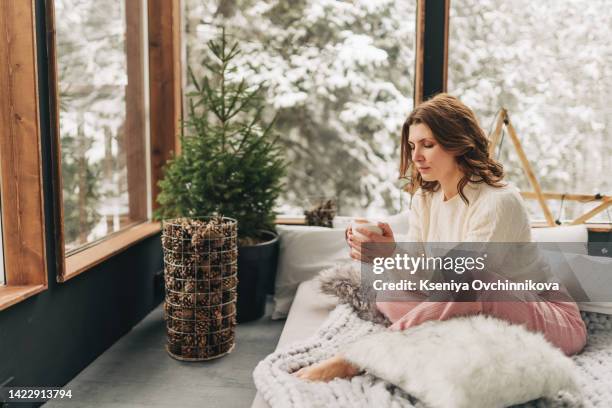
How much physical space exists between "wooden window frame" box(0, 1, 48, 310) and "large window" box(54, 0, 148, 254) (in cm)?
16

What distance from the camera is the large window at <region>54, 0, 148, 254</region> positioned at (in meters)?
2.32

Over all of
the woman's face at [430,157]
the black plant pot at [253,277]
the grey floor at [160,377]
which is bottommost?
the grey floor at [160,377]

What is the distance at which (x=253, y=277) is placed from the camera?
2848 millimetres

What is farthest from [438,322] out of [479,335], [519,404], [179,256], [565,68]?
[565,68]

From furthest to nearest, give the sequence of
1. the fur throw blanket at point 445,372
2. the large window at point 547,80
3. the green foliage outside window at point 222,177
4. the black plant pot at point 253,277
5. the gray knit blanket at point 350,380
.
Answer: the large window at point 547,80 < the black plant pot at point 253,277 < the green foliage outside window at point 222,177 < the gray knit blanket at point 350,380 < the fur throw blanket at point 445,372

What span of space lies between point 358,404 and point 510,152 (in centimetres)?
217

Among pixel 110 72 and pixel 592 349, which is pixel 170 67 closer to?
pixel 110 72

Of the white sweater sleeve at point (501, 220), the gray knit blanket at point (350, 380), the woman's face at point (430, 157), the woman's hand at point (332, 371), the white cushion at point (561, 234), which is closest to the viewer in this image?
the gray knit blanket at point (350, 380)

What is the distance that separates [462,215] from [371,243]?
33cm

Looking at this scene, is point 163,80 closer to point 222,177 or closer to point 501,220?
point 222,177

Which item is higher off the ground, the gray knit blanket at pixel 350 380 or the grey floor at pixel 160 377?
the gray knit blanket at pixel 350 380

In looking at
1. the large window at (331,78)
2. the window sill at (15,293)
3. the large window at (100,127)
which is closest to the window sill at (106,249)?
the large window at (100,127)

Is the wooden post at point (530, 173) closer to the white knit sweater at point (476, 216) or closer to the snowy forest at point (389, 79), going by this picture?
the snowy forest at point (389, 79)

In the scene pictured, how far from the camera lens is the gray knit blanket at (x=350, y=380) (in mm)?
1506
